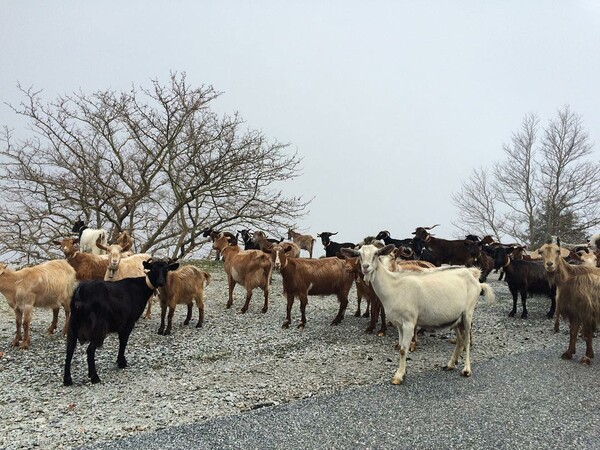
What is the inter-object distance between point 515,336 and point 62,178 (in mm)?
16613

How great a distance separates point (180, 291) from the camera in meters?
8.74

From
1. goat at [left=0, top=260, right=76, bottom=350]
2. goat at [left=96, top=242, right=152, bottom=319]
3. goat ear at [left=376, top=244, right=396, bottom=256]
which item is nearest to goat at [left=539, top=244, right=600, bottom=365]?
goat ear at [left=376, top=244, right=396, bottom=256]

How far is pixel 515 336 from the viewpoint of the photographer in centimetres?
895

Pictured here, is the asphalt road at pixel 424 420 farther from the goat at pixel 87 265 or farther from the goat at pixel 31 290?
the goat at pixel 87 265

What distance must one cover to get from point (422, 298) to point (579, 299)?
2.95 metres

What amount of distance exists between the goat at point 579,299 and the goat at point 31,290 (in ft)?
27.3

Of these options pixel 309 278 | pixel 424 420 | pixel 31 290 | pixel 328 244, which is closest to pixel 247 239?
pixel 328 244

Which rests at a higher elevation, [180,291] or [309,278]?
[309,278]

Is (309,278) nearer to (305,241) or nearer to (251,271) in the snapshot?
(251,271)

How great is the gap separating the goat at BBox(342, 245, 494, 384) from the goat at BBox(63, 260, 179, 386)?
127 inches

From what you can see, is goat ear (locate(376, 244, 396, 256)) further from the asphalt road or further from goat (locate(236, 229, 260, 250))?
goat (locate(236, 229, 260, 250))

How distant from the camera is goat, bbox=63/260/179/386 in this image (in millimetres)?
6020

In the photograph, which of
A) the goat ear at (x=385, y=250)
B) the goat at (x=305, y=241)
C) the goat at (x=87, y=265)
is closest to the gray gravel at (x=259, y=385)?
the goat at (x=87, y=265)

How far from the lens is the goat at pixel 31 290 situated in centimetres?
748
